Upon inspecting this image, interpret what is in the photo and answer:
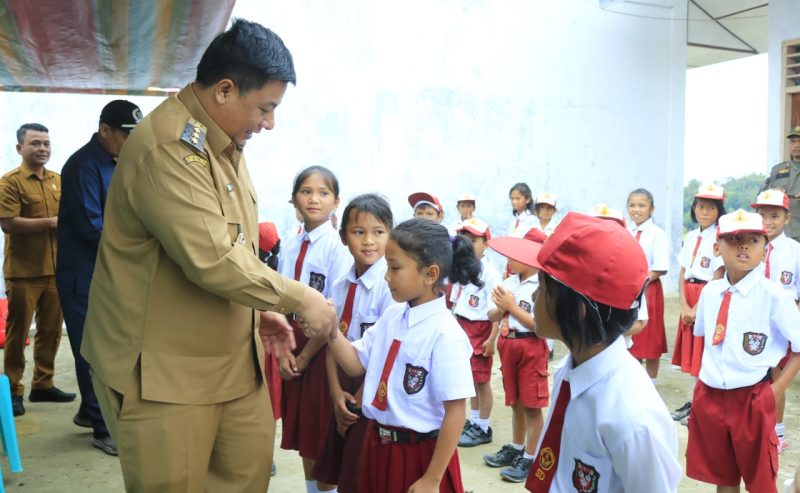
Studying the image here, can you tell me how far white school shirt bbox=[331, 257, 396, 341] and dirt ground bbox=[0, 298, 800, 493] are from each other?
1226 mm

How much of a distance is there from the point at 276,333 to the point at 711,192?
4457 mm

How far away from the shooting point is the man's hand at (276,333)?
253 centimetres

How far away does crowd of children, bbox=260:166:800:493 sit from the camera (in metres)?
1.73

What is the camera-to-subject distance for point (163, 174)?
81.6 inches

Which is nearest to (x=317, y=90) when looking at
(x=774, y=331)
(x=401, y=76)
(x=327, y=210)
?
(x=401, y=76)

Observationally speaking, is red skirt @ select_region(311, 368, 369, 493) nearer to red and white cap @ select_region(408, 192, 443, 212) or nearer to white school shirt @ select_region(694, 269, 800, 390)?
white school shirt @ select_region(694, 269, 800, 390)

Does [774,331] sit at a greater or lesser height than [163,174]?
lesser

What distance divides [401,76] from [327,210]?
19.5ft

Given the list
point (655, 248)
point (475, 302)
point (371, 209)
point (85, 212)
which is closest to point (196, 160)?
point (371, 209)

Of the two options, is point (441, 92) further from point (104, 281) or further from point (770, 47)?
point (104, 281)

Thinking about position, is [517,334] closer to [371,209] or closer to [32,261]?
[371,209]

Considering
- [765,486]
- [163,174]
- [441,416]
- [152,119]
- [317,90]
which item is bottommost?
[765,486]

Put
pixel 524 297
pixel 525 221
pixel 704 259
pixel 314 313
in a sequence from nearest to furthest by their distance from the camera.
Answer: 1. pixel 314 313
2. pixel 524 297
3. pixel 704 259
4. pixel 525 221

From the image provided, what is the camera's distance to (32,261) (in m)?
5.32
